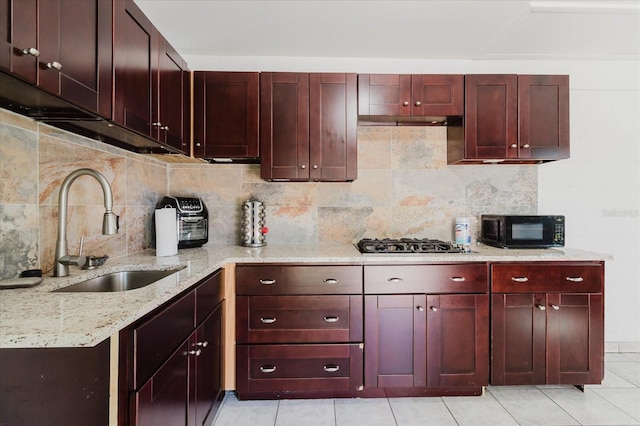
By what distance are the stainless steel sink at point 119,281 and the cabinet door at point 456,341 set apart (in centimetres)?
163

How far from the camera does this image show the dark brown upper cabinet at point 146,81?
4.76ft

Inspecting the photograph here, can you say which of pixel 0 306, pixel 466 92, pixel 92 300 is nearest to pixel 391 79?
pixel 466 92

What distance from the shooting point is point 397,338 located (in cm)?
209

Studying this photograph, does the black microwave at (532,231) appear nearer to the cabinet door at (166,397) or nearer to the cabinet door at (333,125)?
the cabinet door at (333,125)

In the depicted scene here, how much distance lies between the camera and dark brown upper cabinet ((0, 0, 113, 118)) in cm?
94

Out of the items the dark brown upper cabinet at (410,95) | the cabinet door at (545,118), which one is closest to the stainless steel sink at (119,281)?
the dark brown upper cabinet at (410,95)

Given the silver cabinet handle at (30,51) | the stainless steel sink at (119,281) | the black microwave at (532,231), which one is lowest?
the stainless steel sink at (119,281)

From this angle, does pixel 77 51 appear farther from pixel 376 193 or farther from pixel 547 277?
pixel 547 277

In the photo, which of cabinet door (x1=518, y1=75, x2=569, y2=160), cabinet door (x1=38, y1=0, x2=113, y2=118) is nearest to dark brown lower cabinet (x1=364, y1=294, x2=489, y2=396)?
cabinet door (x1=518, y1=75, x2=569, y2=160)

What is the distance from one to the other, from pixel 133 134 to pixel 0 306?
3.20 feet

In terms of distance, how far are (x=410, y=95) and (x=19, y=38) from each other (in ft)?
7.10

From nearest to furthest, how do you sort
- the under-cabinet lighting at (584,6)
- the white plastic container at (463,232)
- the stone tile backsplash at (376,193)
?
the under-cabinet lighting at (584,6), the white plastic container at (463,232), the stone tile backsplash at (376,193)

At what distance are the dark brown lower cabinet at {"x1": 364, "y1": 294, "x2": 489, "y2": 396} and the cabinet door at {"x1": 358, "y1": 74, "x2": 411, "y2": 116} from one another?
1.35m

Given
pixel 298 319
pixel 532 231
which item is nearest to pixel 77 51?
pixel 298 319
